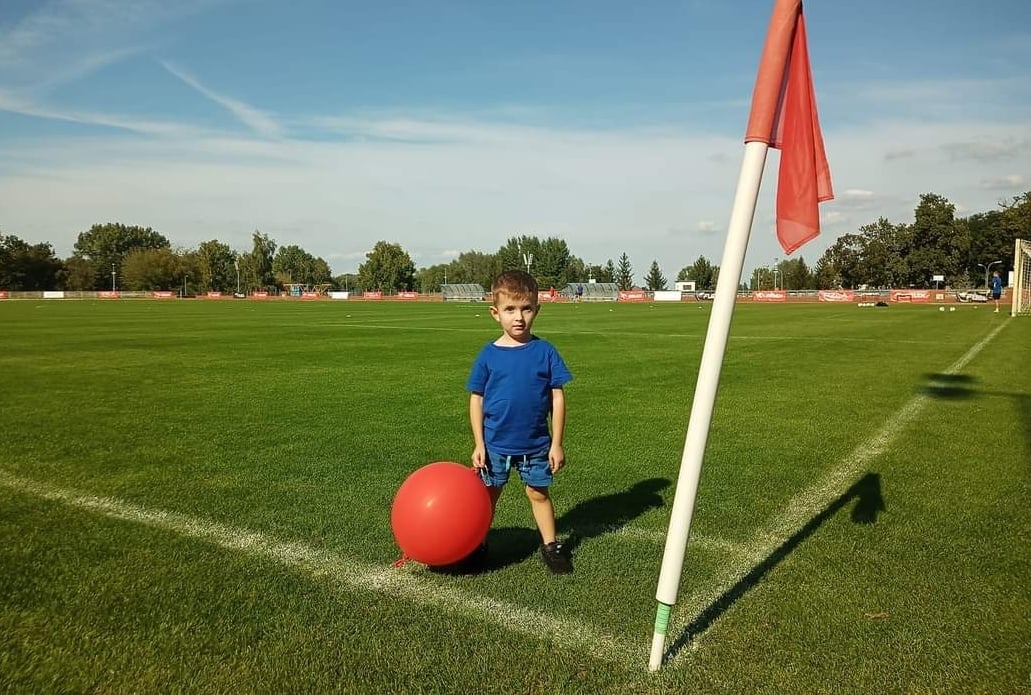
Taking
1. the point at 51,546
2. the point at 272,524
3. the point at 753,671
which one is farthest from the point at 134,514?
the point at 753,671

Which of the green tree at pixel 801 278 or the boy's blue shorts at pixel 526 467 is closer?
the boy's blue shorts at pixel 526 467

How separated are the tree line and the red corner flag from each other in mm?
99282

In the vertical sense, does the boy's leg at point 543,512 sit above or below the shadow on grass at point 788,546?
above

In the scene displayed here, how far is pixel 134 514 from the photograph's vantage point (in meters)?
5.25

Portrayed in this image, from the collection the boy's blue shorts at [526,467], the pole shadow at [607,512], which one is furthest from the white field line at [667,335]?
the boy's blue shorts at [526,467]

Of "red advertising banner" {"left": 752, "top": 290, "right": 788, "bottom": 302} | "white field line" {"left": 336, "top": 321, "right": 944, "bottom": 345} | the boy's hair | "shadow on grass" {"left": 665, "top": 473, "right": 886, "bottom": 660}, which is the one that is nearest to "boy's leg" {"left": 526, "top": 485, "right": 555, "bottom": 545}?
"shadow on grass" {"left": 665, "top": 473, "right": 886, "bottom": 660}

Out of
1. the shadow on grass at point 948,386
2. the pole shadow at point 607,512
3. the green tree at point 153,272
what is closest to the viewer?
the pole shadow at point 607,512

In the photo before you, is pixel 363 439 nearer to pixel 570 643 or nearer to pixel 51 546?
pixel 51 546

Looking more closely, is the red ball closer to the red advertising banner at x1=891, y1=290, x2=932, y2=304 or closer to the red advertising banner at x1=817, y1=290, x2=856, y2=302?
the red advertising banner at x1=891, y1=290, x2=932, y2=304

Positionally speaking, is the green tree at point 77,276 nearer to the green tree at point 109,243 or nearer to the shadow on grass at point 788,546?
the green tree at point 109,243

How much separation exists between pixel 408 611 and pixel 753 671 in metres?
1.67

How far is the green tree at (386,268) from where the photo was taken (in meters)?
143

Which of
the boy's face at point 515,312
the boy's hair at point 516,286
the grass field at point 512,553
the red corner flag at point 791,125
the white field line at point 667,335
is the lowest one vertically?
the grass field at point 512,553

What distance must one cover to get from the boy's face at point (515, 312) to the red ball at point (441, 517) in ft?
2.90
